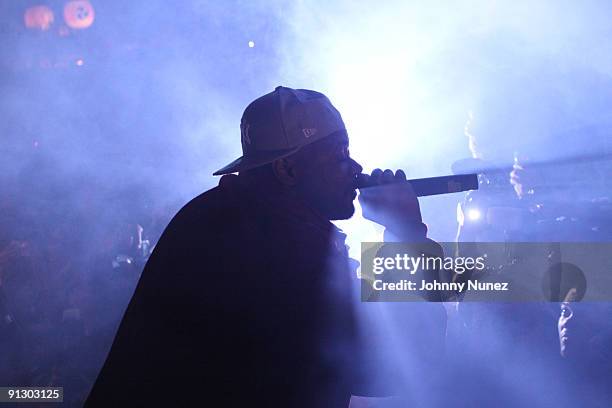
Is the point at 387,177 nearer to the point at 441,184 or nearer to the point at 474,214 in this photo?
the point at 441,184

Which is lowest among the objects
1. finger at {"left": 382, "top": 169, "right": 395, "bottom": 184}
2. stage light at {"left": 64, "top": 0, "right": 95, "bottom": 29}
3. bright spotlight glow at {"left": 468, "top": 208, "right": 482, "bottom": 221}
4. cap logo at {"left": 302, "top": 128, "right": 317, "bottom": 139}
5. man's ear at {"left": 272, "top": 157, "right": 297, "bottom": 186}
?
man's ear at {"left": 272, "top": 157, "right": 297, "bottom": 186}

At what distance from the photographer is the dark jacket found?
130 cm

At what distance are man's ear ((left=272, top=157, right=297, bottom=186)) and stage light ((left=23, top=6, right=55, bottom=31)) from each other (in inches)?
275

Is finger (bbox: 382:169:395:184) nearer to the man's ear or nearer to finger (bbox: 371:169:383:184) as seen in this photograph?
finger (bbox: 371:169:383:184)

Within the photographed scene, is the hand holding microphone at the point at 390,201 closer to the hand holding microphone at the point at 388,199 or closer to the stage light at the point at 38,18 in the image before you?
the hand holding microphone at the point at 388,199

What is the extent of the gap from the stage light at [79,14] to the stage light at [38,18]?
276mm

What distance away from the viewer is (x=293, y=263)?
1328 millimetres

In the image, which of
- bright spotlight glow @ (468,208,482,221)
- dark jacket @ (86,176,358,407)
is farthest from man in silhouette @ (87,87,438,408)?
bright spotlight glow @ (468,208,482,221)

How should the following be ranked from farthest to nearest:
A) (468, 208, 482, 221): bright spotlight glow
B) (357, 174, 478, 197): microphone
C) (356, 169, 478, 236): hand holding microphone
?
1. (468, 208, 482, 221): bright spotlight glow
2. (357, 174, 478, 197): microphone
3. (356, 169, 478, 236): hand holding microphone

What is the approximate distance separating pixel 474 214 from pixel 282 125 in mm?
4393

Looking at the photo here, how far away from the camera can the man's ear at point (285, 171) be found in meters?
1.56

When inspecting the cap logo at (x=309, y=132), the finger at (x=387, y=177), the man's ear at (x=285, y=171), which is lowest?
the man's ear at (x=285, y=171)

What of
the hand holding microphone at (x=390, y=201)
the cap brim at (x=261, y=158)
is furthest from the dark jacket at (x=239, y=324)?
the hand holding microphone at (x=390, y=201)

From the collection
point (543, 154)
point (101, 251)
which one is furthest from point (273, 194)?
point (101, 251)
